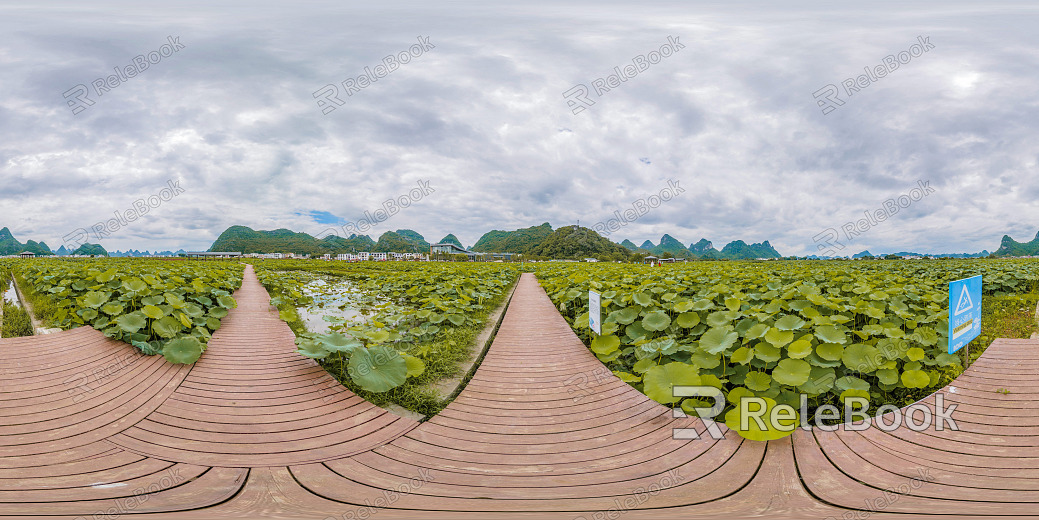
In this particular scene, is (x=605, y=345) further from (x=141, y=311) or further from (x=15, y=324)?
(x=15, y=324)

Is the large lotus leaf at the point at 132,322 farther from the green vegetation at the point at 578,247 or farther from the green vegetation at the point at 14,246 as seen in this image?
the green vegetation at the point at 14,246

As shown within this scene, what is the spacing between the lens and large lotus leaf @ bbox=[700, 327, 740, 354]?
3.52m

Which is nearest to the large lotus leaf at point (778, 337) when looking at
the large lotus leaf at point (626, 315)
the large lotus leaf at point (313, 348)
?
the large lotus leaf at point (626, 315)

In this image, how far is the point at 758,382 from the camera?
10.1 ft

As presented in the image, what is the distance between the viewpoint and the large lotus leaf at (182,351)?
411 centimetres

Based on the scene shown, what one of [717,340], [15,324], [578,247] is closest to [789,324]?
[717,340]

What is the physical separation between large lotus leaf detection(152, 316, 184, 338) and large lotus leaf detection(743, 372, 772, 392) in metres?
5.93

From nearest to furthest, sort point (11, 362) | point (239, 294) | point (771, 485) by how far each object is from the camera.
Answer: point (771, 485), point (11, 362), point (239, 294)

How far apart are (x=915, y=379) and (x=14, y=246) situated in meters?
183

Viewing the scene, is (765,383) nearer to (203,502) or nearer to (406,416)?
(406,416)

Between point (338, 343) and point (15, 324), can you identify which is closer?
point (338, 343)

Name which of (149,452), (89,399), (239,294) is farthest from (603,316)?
(239,294)

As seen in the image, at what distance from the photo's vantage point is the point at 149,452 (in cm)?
265

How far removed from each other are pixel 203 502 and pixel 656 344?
11.7 ft
